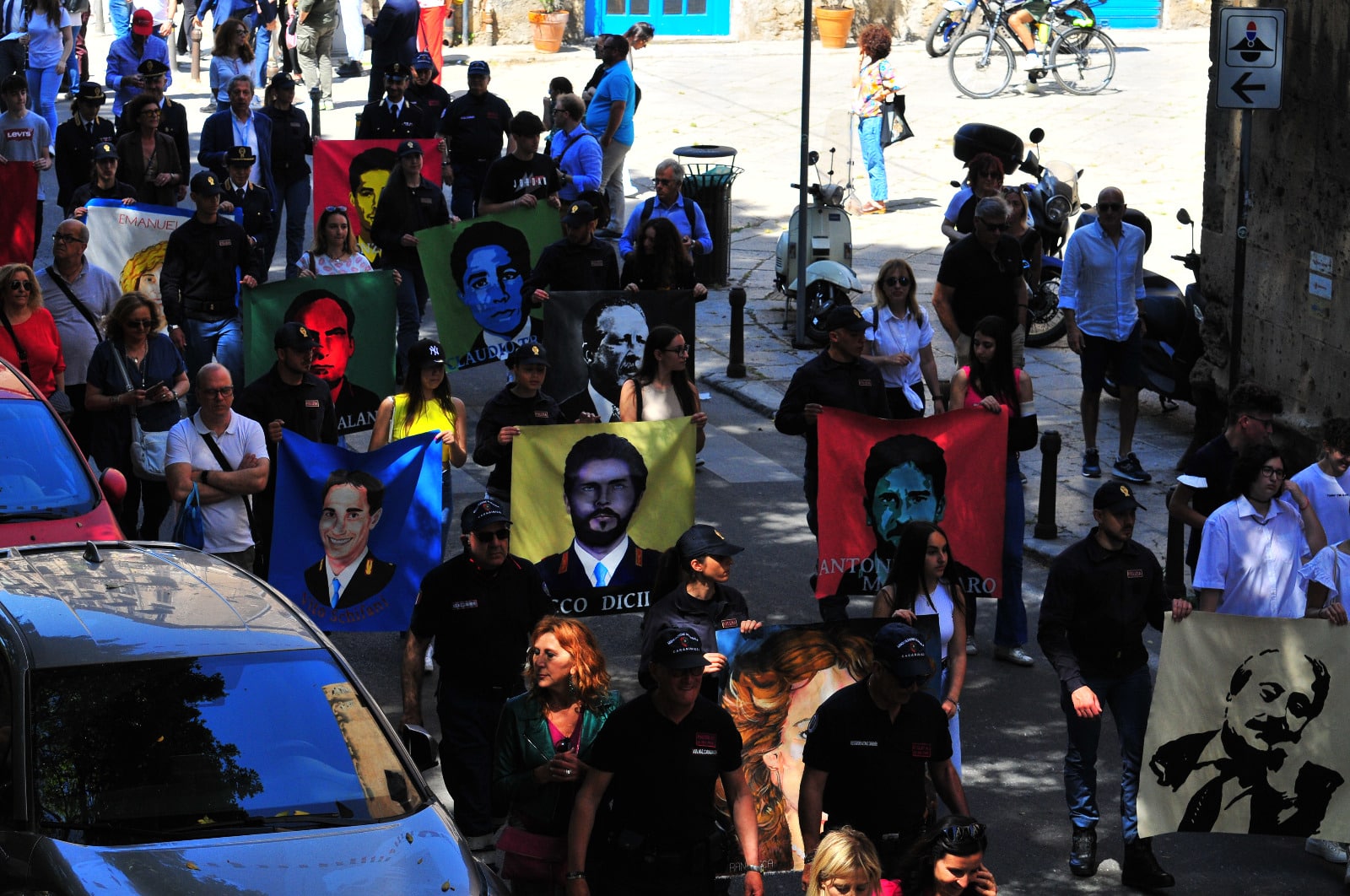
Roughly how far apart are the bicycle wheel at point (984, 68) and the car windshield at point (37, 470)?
21.2 metres

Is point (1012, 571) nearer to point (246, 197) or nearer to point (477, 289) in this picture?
point (477, 289)

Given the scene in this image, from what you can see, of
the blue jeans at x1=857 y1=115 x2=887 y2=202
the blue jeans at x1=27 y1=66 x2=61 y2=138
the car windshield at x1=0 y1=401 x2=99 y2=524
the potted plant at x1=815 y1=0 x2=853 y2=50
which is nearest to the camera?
the car windshield at x1=0 y1=401 x2=99 y2=524

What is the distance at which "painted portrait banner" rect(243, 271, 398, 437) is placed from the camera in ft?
40.6

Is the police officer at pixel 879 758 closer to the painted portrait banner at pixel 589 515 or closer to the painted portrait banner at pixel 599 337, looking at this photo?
the painted portrait banner at pixel 589 515

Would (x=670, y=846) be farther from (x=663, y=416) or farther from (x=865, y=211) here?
(x=865, y=211)

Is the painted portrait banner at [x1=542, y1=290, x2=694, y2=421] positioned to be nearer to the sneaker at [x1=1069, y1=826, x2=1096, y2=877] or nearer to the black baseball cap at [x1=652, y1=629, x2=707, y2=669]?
the sneaker at [x1=1069, y1=826, x2=1096, y2=877]

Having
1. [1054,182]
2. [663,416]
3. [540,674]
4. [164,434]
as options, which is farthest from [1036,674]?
[1054,182]

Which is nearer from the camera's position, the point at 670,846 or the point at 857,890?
the point at 857,890

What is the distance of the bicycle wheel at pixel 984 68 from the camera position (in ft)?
93.7

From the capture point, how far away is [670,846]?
612 centimetres

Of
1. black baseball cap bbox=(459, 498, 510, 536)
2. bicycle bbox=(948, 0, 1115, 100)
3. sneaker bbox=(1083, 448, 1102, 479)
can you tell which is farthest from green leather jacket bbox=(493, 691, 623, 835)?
bicycle bbox=(948, 0, 1115, 100)

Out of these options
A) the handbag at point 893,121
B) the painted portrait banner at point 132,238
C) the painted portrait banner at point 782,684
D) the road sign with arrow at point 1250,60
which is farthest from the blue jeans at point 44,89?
the painted portrait banner at point 782,684

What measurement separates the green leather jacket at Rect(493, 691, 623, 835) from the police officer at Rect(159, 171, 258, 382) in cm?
668

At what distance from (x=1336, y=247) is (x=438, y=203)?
266 inches
